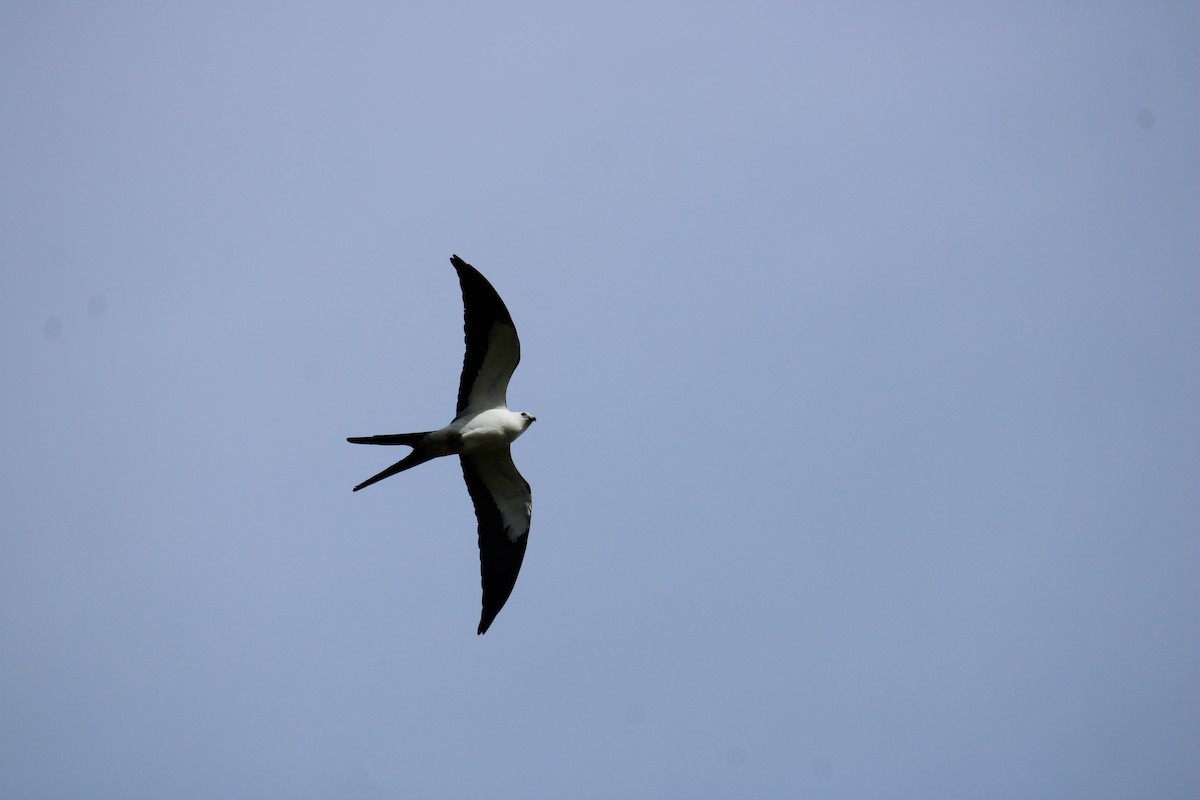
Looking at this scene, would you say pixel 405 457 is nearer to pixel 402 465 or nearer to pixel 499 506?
pixel 402 465

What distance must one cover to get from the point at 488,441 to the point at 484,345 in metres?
1.30

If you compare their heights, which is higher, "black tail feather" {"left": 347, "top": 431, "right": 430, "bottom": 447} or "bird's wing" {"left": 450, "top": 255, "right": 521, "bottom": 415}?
"bird's wing" {"left": 450, "top": 255, "right": 521, "bottom": 415}

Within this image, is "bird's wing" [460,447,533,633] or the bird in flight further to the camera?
"bird's wing" [460,447,533,633]

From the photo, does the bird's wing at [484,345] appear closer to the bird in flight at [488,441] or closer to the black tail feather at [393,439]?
the bird in flight at [488,441]

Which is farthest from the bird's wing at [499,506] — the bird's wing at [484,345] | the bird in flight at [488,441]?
the bird's wing at [484,345]

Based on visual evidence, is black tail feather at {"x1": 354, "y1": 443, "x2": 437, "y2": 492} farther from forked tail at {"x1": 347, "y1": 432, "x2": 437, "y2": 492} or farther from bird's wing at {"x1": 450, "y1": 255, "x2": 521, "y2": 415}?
bird's wing at {"x1": 450, "y1": 255, "x2": 521, "y2": 415}

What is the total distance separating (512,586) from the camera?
11.8 m

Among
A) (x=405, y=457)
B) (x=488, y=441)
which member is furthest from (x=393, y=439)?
(x=488, y=441)

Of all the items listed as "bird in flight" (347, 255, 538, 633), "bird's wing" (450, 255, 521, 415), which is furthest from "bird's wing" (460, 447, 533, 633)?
"bird's wing" (450, 255, 521, 415)

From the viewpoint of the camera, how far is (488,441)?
11805 millimetres

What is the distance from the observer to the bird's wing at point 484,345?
1131cm

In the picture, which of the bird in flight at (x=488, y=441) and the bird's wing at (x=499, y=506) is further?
the bird's wing at (x=499, y=506)

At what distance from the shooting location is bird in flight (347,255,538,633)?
37.3 ft

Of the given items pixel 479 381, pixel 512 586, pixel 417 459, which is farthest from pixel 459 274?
pixel 512 586
